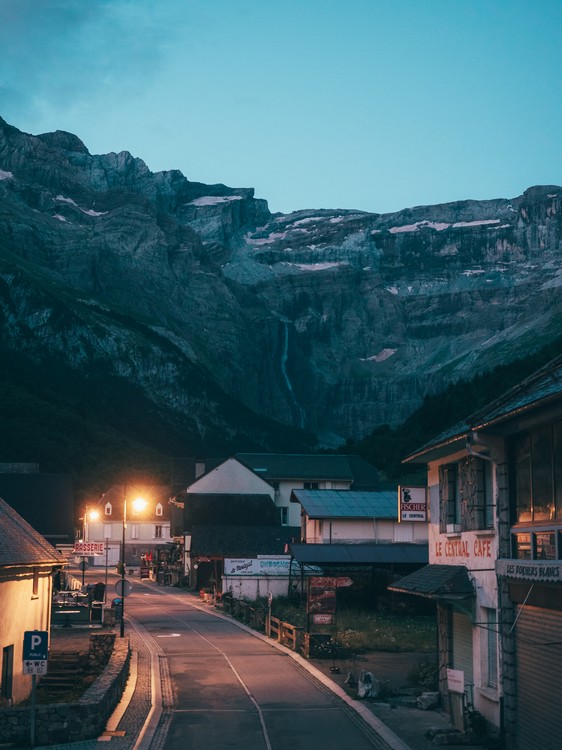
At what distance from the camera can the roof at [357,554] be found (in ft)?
163

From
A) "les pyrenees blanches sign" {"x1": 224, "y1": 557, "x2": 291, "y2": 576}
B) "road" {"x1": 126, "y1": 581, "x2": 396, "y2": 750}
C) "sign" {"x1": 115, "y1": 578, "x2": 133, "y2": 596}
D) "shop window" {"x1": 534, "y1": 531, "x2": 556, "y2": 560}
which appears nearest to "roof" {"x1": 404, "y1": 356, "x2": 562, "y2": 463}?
"shop window" {"x1": 534, "y1": 531, "x2": 556, "y2": 560}

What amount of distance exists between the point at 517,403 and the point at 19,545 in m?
16.4

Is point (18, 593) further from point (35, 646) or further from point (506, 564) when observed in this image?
point (506, 564)

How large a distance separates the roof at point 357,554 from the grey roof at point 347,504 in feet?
14.9

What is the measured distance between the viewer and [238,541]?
2879 inches

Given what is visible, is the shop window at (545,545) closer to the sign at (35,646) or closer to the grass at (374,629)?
the sign at (35,646)

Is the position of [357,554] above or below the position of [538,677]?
above

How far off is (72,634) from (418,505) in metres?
22.8

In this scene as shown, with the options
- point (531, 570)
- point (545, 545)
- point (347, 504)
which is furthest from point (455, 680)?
point (347, 504)

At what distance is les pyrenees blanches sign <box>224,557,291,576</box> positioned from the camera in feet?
198

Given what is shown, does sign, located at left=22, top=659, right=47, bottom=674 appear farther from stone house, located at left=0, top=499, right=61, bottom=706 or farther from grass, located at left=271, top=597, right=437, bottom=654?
grass, located at left=271, top=597, right=437, bottom=654

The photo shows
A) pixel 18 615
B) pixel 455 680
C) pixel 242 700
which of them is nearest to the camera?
pixel 455 680

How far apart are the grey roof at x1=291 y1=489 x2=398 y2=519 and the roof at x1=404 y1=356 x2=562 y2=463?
1364 inches

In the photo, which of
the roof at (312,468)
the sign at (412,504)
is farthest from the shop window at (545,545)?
the roof at (312,468)
